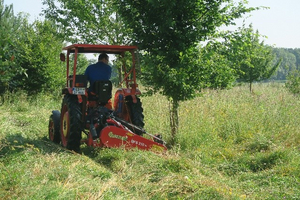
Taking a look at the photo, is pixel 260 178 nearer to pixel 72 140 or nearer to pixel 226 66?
pixel 226 66

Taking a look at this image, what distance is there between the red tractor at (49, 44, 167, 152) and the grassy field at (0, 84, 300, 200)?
239mm

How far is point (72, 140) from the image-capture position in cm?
728

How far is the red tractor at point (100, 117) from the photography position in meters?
6.88

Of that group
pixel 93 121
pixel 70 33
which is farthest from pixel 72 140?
pixel 70 33

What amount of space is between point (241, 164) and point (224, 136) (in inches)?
83.6

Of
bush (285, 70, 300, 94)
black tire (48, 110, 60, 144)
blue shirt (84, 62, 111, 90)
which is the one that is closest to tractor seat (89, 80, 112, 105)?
blue shirt (84, 62, 111, 90)

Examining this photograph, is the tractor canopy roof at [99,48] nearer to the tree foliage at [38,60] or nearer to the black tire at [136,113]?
the black tire at [136,113]

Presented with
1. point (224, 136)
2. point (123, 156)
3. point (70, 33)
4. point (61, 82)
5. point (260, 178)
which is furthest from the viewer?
point (61, 82)

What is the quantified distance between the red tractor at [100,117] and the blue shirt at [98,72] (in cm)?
19

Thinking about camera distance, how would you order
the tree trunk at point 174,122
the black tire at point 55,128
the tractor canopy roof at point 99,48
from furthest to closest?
the black tire at point 55,128 → the tree trunk at point 174,122 → the tractor canopy roof at point 99,48

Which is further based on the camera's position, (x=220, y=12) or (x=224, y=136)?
(x=224, y=136)

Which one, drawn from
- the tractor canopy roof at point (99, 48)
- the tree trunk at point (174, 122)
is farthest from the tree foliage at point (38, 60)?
the tree trunk at point (174, 122)

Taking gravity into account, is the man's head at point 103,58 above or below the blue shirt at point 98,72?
above

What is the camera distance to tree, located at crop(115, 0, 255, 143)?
7379 millimetres
